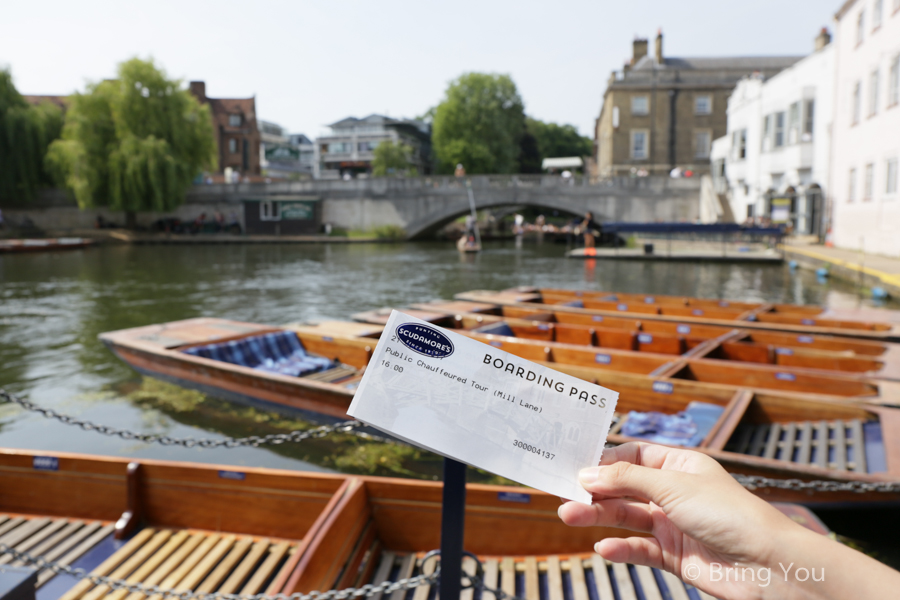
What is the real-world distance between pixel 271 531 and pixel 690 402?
318cm

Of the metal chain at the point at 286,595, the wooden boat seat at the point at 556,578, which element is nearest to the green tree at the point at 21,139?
the metal chain at the point at 286,595

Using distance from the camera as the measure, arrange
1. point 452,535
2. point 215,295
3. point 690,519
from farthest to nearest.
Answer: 1. point 215,295
2. point 452,535
3. point 690,519

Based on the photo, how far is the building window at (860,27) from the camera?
18.0m

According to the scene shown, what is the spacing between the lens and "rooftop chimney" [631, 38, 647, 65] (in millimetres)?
41031

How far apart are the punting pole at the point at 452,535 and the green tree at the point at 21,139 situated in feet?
123

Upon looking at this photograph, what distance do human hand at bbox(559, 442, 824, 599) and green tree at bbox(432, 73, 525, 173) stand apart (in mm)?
47935

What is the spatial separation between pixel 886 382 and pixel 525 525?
351 centimetres

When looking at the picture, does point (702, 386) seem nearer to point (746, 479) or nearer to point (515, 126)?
point (746, 479)

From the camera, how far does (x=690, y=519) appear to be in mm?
1036

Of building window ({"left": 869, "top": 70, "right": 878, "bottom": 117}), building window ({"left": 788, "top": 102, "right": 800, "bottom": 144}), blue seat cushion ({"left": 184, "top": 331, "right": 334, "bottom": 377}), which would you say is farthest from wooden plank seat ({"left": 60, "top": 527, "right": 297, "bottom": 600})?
building window ({"left": 788, "top": 102, "right": 800, "bottom": 144})

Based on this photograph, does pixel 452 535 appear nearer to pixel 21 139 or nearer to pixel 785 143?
pixel 785 143

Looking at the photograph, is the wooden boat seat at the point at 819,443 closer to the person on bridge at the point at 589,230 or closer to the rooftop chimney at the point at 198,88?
the person on bridge at the point at 589,230

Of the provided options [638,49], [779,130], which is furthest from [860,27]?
[638,49]

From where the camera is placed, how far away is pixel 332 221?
37188mm
